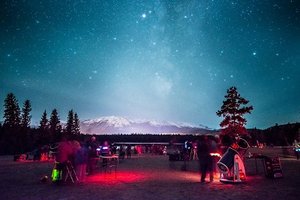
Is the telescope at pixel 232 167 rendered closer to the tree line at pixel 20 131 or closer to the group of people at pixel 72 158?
the group of people at pixel 72 158

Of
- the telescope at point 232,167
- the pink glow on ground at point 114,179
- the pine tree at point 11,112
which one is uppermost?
the pine tree at point 11,112

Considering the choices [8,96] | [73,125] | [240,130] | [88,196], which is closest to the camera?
[88,196]

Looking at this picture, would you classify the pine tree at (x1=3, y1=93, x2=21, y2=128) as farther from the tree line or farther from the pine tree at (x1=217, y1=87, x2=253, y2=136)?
the pine tree at (x1=217, y1=87, x2=253, y2=136)

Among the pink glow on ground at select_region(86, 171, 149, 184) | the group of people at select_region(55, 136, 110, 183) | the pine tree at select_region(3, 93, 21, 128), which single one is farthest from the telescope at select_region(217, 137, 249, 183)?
the pine tree at select_region(3, 93, 21, 128)

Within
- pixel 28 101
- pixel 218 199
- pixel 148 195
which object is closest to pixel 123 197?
pixel 148 195

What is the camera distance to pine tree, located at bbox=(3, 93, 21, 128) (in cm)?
6614

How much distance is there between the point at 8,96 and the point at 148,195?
71.1 meters

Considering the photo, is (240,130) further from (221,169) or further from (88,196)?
(88,196)

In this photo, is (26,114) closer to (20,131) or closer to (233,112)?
(20,131)

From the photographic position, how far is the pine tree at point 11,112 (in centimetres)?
6614

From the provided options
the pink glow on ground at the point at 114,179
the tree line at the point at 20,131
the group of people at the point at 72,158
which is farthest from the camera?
the tree line at the point at 20,131

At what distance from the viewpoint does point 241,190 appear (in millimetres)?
10141

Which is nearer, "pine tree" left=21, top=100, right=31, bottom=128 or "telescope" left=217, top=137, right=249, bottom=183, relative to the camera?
"telescope" left=217, top=137, right=249, bottom=183

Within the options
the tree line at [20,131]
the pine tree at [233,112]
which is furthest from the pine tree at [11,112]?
the pine tree at [233,112]
